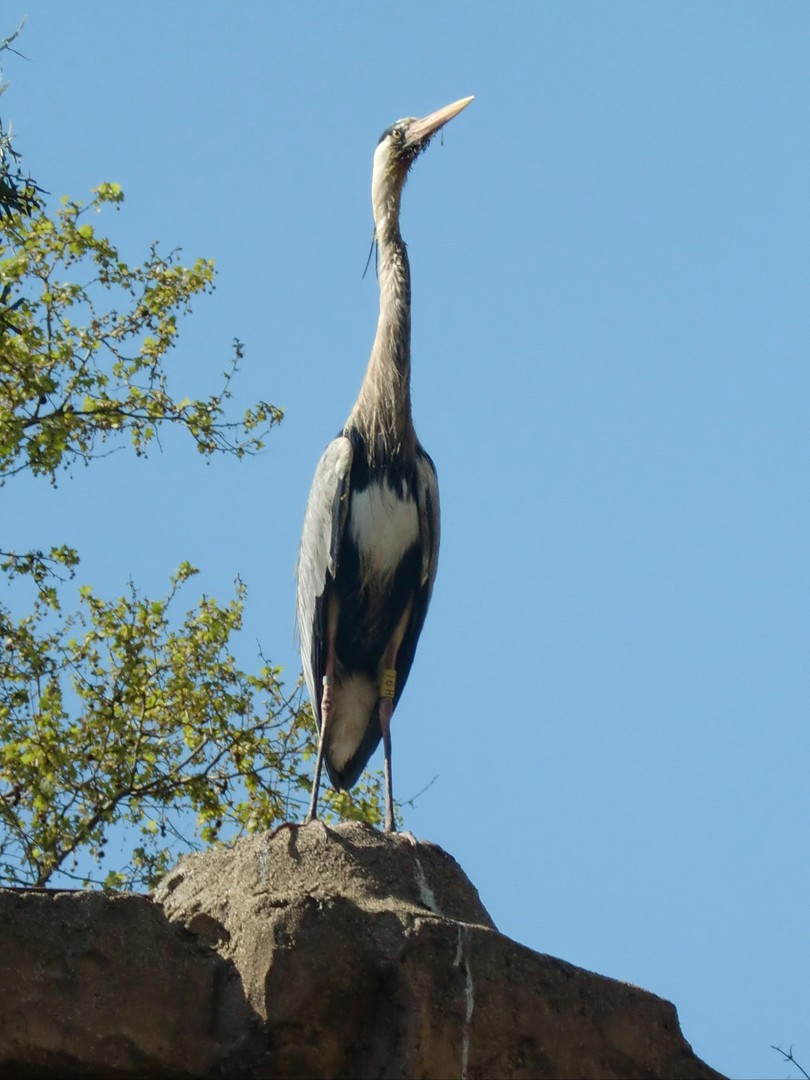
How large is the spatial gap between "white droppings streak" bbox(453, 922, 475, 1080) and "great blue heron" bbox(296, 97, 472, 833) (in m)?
2.45

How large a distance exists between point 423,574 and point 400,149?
2771mm

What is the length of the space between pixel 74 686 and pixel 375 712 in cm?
423

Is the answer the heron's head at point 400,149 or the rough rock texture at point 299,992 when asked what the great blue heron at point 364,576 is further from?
the rough rock texture at point 299,992

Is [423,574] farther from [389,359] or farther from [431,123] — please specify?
[431,123]

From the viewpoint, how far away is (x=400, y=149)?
391 inches

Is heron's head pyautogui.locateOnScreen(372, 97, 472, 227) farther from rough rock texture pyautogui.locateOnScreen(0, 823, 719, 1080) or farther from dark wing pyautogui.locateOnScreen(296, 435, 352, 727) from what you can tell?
rough rock texture pyautogui.locateOnScreen(0, 823, 719, 1080)

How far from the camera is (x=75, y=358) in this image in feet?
41.9

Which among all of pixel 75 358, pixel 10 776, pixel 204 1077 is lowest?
pixel 204 1077

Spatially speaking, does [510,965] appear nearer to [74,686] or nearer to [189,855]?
[189,855]

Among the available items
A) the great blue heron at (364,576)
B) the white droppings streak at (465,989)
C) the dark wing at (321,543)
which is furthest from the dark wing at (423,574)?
the white droppings streak at (465,989)

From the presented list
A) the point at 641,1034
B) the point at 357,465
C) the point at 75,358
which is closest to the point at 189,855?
the point at 641,1034

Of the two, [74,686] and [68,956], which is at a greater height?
[74,686]

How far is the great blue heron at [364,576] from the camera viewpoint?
27.7 feet

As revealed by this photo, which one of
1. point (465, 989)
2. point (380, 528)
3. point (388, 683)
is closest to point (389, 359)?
point (380, 528)
